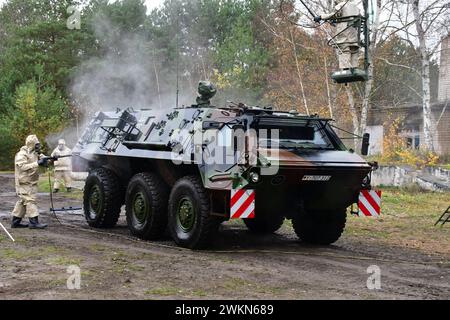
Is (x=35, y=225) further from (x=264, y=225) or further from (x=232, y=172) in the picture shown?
(x=232, y=172)

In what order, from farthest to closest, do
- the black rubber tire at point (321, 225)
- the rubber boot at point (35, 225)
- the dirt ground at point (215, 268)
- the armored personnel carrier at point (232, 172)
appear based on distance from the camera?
the rubber boot at point (35, 225) < the black rubber tire at point (321, 225) < the armored personnel carrier at point (232, 172) < the dirt ground at point (215, 268)

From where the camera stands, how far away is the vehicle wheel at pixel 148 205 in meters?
9.62

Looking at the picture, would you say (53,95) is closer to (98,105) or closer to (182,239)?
(98,105)

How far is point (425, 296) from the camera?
6215 mm

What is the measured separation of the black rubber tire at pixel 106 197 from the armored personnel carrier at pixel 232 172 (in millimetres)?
107

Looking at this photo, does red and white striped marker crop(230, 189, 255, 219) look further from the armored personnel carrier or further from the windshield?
the windshield

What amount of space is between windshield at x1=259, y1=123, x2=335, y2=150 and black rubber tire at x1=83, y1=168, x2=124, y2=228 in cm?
320

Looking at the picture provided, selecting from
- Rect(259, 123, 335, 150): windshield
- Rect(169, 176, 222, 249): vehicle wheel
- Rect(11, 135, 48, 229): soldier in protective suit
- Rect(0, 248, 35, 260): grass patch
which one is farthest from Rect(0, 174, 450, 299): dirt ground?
Rect(259, 123, 335, 150): windshield

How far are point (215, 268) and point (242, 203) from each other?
1.07 metres

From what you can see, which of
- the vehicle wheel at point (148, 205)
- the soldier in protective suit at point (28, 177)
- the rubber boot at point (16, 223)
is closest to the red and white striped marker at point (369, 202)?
the vehicle wheel at point (148, 205)

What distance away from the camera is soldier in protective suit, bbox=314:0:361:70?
9945 mm

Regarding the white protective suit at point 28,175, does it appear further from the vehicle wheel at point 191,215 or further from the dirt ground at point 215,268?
the vehicle wheel at point 191,215

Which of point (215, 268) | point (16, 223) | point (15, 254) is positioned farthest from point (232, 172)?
point (16, 223)

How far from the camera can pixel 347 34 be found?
1007 cm
